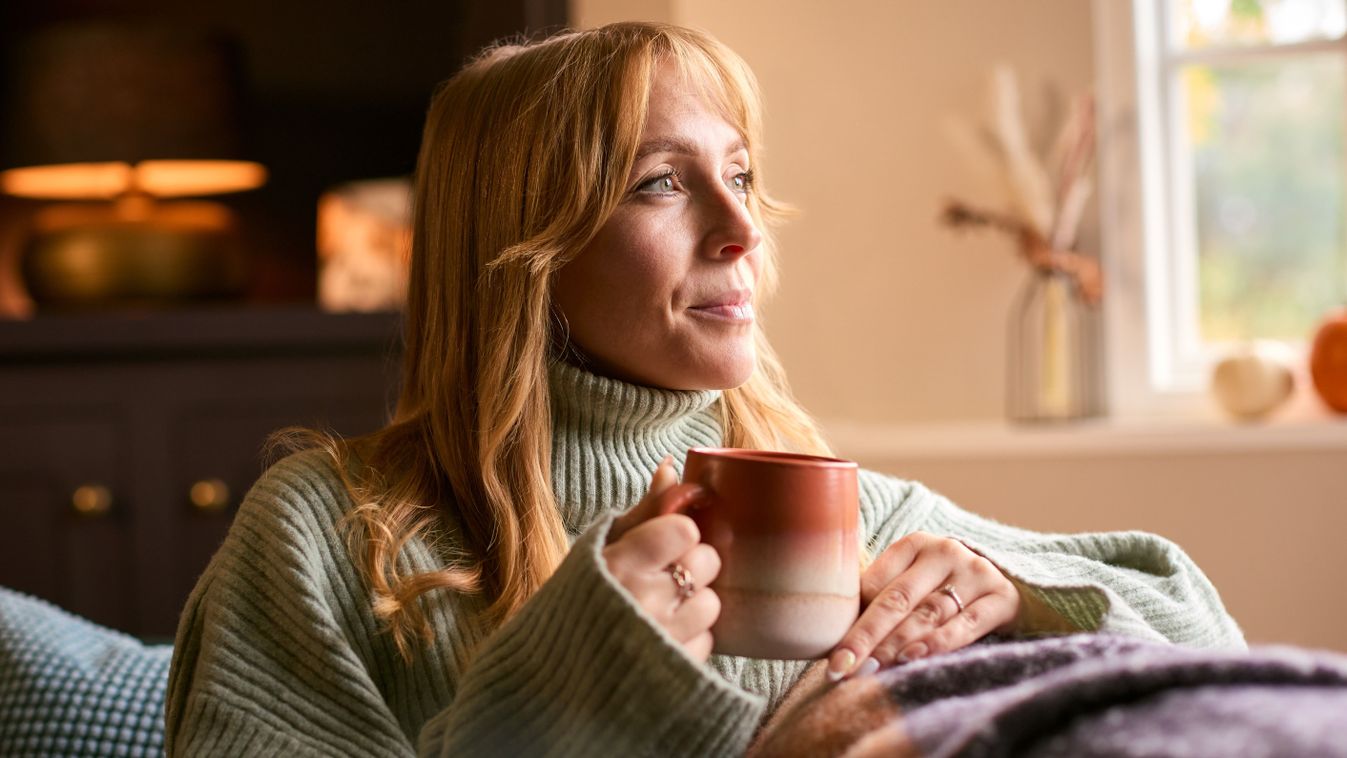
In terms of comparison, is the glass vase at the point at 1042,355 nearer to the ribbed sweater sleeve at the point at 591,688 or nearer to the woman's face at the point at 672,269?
the woman's face at the point at 672,269

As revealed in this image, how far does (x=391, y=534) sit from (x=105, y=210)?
2171 mm

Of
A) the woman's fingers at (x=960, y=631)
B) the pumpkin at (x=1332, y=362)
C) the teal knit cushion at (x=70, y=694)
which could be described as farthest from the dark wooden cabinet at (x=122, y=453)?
the woman's fingers at (x=960, y=631)

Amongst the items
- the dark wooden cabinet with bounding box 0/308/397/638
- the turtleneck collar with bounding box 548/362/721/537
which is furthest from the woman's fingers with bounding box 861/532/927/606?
the dark wooden cabinet with bounding box 0/308/397/638

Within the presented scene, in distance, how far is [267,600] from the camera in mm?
916

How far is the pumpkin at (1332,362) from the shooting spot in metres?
2.46

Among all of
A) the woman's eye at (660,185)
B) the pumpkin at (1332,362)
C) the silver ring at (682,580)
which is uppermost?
the woman's eye at (660,185)

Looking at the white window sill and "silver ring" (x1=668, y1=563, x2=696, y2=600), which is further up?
"silver ring" (x1=668, y1=563, x2=696, y2=600)

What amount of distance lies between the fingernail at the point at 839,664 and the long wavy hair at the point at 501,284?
28cm

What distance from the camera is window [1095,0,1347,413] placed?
277 cm

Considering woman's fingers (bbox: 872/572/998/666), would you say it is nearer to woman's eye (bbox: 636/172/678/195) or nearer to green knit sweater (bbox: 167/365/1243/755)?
green knit sweater (bbox: 167/365/1243/755)

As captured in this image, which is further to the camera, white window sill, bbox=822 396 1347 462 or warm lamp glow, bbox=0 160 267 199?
warm lamp glow, bbox=0 160 267 199

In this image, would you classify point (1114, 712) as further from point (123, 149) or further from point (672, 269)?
point (123, 149)

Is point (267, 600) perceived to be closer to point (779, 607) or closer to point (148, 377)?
point (779, 607)

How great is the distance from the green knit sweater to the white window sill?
1211mm
